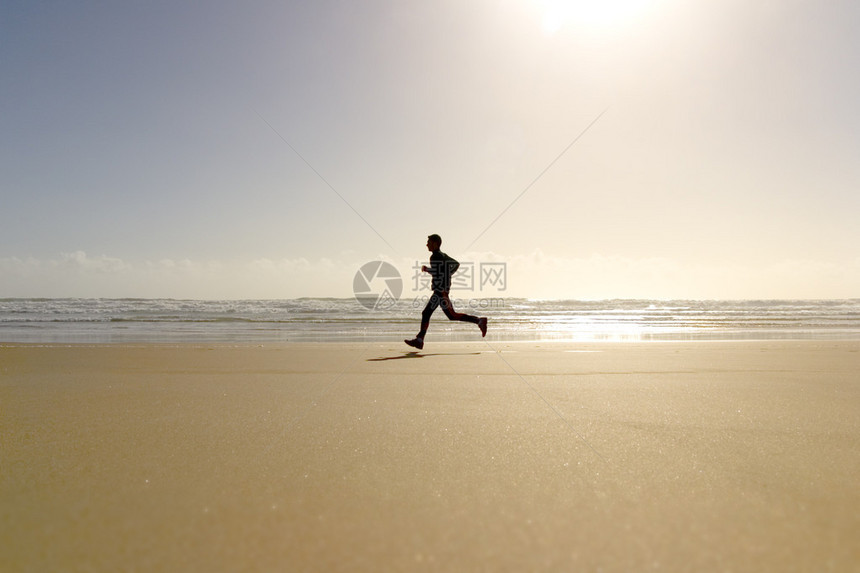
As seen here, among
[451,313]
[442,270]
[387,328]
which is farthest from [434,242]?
[387,328]

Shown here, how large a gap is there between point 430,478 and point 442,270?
Result: 245 inches

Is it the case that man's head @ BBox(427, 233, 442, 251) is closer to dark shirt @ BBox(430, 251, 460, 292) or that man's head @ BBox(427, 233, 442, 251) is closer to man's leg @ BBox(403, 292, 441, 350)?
dark shirt @ BBox(430, 251, 460, 292)

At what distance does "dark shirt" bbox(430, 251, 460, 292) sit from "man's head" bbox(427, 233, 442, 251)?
4.8 inches

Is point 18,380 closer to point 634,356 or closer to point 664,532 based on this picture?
point 664,532

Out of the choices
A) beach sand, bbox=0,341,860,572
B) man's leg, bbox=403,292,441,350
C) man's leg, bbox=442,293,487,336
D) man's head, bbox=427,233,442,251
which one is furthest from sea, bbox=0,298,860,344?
beach sand, bbox=0,341,860,572

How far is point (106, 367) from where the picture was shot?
4.84 meters

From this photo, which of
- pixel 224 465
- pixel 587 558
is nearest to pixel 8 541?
pixel 224 465

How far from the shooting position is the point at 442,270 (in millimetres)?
7883

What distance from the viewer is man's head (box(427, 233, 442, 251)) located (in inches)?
312

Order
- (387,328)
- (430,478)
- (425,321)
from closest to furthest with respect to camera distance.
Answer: (430,478), (425,321), (387,328)

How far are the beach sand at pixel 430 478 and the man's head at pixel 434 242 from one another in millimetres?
4567

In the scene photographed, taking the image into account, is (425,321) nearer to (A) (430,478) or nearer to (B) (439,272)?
(B) (439,272)

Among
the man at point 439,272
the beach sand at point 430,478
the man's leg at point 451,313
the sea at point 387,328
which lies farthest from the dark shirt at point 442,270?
the beach sand at point 430,478

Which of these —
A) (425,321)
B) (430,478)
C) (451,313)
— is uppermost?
(451,313)
